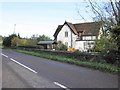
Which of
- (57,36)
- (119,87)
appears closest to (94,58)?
(119,87)

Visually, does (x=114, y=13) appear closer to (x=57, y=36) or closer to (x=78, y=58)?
(x=78, y=58)

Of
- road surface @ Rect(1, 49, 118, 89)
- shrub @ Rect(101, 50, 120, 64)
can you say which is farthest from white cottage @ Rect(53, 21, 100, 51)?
road surface @ Rect(1, 49, 118, 89)

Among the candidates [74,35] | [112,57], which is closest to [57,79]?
[112,57]

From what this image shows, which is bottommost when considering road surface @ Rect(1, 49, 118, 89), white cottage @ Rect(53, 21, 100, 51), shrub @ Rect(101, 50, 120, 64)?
road surface @ Rect(1, 49, 118, 89)

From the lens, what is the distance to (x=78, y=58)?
17219 mm

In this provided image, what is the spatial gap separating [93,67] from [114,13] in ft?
20.6

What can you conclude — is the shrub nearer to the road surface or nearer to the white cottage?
the road surface

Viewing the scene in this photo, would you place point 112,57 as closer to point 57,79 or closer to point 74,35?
point 57,79

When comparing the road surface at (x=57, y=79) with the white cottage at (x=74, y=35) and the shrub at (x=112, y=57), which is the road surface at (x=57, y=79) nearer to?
the shrub at (x=112, y=57)

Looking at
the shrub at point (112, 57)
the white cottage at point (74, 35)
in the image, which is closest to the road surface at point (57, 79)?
the shrub at point (112, 57)

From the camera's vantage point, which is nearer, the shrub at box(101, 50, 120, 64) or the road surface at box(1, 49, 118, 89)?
the road surface at box(1, 49, 118, 89)

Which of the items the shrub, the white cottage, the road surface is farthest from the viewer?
the white cottage

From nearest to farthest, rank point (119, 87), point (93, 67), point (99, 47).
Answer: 1. point (119, 87)
2. point (93, 67)
3. point (99, 47)

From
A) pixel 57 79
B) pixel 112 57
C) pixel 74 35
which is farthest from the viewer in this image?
pixel 74 35
